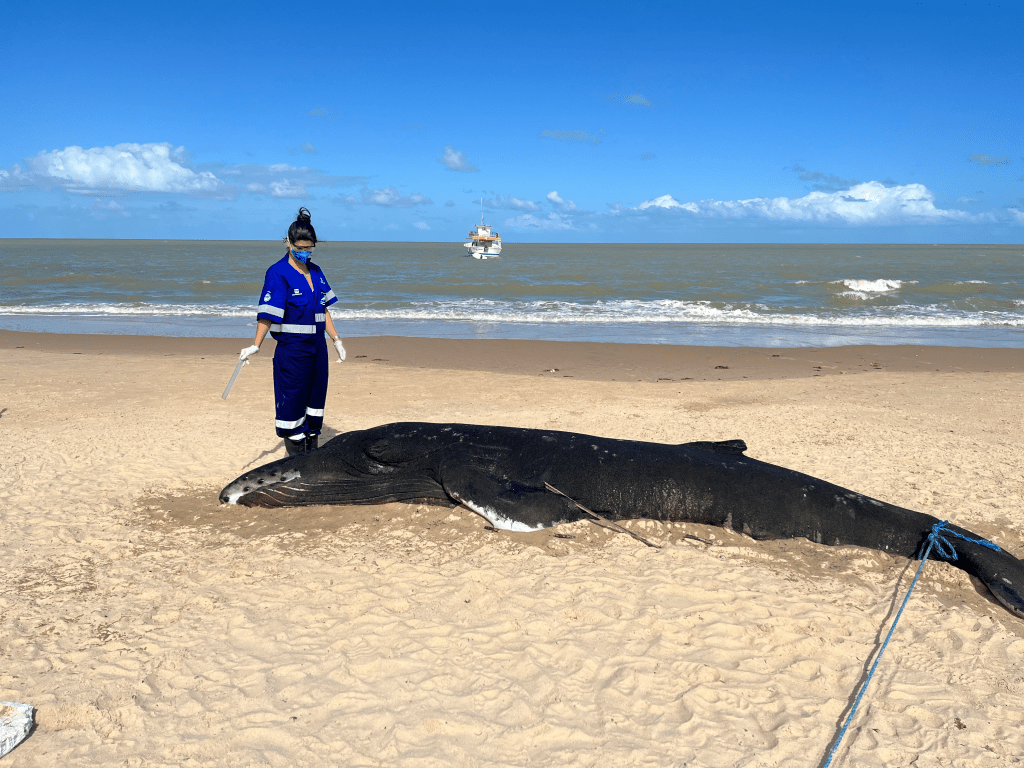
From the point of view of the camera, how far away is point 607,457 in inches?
214

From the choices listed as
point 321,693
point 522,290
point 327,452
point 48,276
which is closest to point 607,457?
point 327,452

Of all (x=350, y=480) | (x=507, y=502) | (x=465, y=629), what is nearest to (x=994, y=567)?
(x=507, y=502)

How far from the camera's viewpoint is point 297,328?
5.90m

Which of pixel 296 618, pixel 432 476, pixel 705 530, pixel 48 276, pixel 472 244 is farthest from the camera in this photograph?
pixel 472 244

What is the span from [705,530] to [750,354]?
11.5m

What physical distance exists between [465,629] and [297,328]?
10.1ft

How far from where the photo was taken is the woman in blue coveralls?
19.0 feet

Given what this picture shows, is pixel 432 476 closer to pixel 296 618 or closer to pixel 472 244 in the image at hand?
pixel 296 618

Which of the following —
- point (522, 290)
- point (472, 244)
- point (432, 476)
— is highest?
point (472, 244)

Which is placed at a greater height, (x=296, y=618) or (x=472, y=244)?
(x=472, y=244)

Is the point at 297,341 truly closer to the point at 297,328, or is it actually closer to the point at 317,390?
the point at 297,328

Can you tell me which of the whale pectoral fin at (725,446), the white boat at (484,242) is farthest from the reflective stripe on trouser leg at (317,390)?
the white boat at (484,242)

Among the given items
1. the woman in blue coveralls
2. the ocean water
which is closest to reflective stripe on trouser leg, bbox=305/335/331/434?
the woman in blue coveralls

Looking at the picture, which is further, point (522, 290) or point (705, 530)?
point (522, 290)
